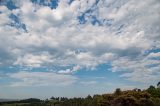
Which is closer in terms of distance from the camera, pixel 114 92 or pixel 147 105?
pixel 147 105

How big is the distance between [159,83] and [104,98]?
10220 centimetres

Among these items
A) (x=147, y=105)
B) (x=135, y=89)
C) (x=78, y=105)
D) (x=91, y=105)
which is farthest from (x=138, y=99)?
(x=78, y=105)

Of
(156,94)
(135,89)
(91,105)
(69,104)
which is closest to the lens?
(135,89)

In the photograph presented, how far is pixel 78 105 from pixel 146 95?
7390cm

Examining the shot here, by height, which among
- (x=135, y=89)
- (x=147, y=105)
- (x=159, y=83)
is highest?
(x=159, y=83)

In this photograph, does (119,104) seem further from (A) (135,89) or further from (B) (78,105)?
(B) (78,105)

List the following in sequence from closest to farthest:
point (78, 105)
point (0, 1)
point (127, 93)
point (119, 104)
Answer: point (0, 1)
point (119, 104)
point (127, 93)
point (78, 105)

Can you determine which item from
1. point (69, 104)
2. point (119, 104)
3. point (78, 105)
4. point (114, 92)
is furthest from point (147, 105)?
point (69, 104)

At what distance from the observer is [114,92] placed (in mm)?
95938

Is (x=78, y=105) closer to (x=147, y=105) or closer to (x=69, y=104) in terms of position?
(x=69, y=104)

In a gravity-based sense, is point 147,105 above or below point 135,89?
below

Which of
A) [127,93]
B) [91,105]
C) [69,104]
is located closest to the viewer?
[127,93]

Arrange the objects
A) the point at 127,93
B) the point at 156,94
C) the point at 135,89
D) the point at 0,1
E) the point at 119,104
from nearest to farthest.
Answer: the point at 0,1, the point at 119,104, the point at 127,93, the point at 135,89, the point at 156,94

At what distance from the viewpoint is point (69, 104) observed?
177000mm
